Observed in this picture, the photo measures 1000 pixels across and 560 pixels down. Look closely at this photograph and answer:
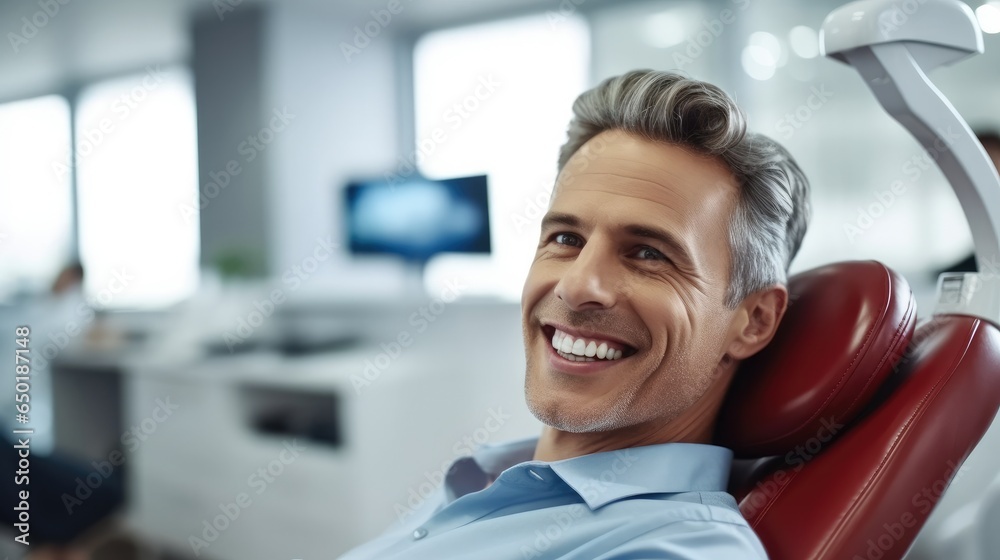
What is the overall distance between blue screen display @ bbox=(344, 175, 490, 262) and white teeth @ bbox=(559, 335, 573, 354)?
189 centimetres

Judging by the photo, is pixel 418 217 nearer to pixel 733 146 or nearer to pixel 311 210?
pixel 311 210

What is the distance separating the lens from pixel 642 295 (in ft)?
3.15

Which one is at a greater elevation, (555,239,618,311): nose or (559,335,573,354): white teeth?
(555,239,618,311): nose

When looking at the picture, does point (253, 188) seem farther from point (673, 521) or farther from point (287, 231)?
point (673, 521)

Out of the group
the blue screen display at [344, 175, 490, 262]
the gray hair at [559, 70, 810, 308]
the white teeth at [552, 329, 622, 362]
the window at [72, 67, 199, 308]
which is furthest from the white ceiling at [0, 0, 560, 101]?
the white teeth at [552, 329, 622, 362]

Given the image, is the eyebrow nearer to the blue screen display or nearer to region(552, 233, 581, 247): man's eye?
region(552, 233, 581, 247): man's eye

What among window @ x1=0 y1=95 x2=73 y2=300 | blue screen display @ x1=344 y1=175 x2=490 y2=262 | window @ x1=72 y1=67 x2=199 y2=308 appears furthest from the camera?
window @ x1=72 y1=67 x2=199 y2=308

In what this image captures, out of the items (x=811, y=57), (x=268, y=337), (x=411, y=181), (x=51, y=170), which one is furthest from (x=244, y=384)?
(x=811, y=57)

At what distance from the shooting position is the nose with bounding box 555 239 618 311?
94 centimetres

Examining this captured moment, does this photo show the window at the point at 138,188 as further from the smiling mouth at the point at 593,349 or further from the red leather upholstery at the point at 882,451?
the red leather upholstery at the point at 882,451

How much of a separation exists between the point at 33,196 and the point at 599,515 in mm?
3495

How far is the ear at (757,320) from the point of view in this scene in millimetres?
1026

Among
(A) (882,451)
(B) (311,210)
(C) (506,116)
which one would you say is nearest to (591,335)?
(A) (882,451)

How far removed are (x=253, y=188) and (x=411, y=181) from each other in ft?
3.92
